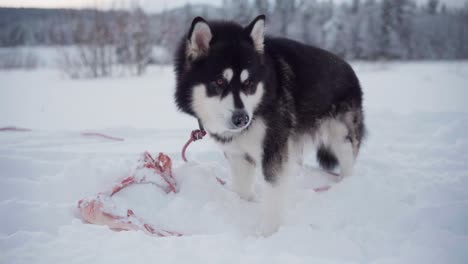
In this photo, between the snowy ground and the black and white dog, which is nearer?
the snowy ground

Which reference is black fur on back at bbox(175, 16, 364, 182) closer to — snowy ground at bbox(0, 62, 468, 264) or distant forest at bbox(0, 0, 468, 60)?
snowy ground at bbox(0, 62, 468, 264)

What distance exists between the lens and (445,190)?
10.2 ft

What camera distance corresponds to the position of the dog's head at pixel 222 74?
2.52 meters

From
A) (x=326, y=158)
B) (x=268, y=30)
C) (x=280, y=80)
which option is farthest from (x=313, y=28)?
(x=280, y=80)

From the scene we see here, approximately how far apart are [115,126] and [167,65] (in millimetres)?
15055

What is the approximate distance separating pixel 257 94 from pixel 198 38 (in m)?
0.64

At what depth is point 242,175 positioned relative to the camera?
3.27 meters

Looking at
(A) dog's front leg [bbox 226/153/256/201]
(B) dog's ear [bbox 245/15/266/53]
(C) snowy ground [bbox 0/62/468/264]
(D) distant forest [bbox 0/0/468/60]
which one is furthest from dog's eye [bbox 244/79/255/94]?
(D) distant forest [bbox 0/0/468/60]

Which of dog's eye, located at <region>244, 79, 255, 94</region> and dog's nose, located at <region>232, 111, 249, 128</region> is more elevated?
dog's eye, located at <region>244, 79, 255, 94</region>

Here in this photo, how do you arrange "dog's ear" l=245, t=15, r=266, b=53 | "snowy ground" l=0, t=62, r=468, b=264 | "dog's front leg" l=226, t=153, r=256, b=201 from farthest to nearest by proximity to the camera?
1. "dog's front leg" l=226, t=153, r=256, b=201
2. "dog's ear" l=245, t=15, r=266, b=53
3. "snowy ground" l=0, t=62, r=468, b=264

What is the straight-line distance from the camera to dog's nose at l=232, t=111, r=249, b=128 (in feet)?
7.95

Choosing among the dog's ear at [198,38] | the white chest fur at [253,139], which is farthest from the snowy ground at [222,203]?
the dog's ear at [198,38]

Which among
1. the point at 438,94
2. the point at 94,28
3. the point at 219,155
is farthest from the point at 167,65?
the point at 219,155

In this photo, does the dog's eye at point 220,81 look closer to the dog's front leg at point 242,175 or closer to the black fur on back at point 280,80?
the black fur on back at point 280,80
